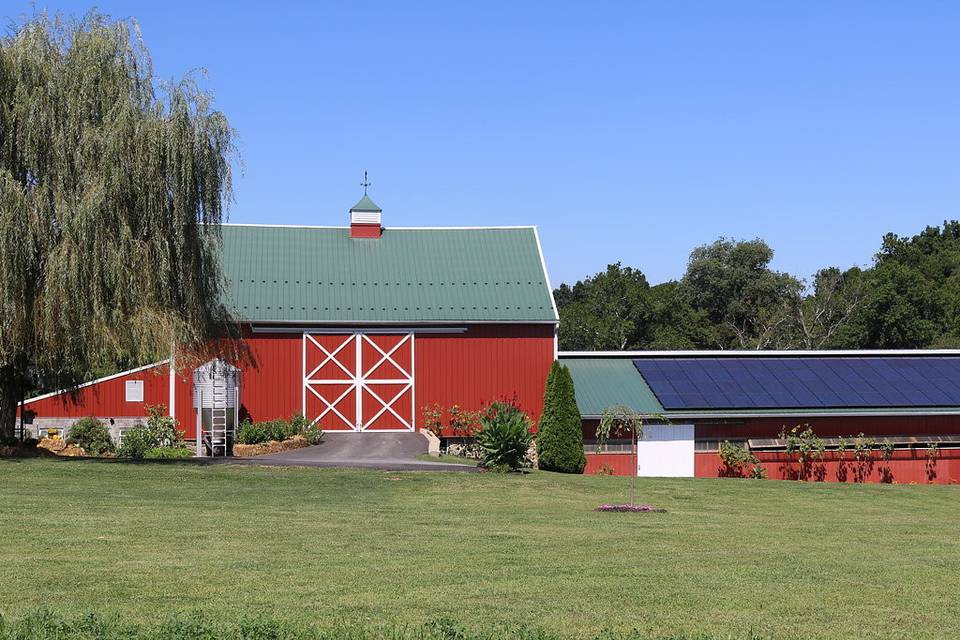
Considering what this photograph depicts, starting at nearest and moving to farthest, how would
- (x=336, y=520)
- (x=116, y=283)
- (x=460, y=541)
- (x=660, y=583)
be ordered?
(x=660, y=583), (x=460, y=541), (x=336, y=520), (x=116, y=283)

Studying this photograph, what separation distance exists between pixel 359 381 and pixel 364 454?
3.98 meters

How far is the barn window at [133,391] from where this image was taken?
31.3 m

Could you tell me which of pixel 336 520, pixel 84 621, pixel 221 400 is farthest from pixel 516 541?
pixel 221 400

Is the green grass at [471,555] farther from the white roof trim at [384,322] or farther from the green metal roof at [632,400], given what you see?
the white roof trim at [384,322]

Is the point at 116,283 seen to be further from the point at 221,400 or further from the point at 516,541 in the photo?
the point at 516,541

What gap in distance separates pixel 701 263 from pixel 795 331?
685 cm

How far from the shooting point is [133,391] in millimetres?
31391

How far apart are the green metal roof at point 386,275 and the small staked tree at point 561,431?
4.00 meters

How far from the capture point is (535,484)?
77.5 ft

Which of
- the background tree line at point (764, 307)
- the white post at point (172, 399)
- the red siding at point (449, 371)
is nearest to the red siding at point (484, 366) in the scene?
the red siding at point (449, 371)

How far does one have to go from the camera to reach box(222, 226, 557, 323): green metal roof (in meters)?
32.8

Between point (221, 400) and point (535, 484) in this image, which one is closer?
point (535, 484)

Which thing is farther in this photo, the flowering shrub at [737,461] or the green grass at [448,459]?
the flowering shrub at [737,461]

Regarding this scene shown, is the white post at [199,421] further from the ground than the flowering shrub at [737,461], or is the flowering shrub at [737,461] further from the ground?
the white post at [199,421]
